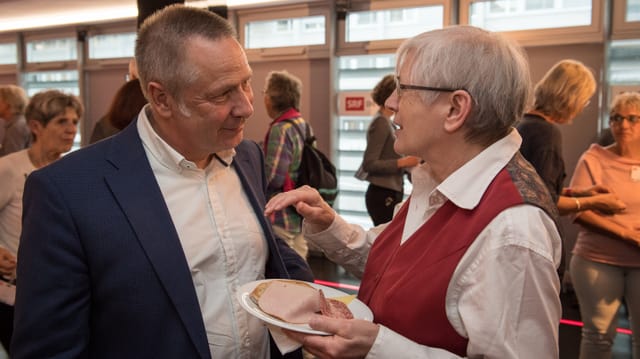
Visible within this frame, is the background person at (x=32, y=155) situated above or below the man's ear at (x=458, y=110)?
below

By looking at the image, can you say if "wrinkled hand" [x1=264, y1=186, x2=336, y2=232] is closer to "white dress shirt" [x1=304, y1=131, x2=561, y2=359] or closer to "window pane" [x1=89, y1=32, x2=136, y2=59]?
"white dress shirt" [x1=304, y1=131, x2=561, y2=359]

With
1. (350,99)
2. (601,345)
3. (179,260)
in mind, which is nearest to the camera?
(179,260)

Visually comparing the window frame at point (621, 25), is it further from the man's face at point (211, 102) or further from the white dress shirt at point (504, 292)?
the man's face at point (211, 102)

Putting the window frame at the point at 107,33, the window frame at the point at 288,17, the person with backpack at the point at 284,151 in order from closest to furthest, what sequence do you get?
the person with backpack at the point at 284,151 → the window frame at the point at 288,17 → the window frame at the point at 107,33

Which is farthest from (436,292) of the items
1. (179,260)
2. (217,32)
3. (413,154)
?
(217,32)

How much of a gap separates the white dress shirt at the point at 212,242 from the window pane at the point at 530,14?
4.74 metres

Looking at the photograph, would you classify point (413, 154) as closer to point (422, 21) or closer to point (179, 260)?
point (179, 260)

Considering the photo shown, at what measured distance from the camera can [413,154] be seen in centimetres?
142

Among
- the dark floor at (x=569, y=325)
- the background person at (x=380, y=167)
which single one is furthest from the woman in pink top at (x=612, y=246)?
the background person at (x=380, y=167)

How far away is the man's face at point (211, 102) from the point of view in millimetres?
1354

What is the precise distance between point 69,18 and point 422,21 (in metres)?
5.36

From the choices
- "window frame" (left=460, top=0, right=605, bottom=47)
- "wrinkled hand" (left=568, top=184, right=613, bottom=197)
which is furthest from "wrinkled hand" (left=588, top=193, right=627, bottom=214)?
"window frame" (left=460, top=0, right=605, bottom=47)

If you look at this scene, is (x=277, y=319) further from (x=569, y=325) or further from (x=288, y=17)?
(x=288, y=17)

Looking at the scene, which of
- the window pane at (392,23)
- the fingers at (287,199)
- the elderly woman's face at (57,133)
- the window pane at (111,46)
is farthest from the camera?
the window pane at (111,46)
